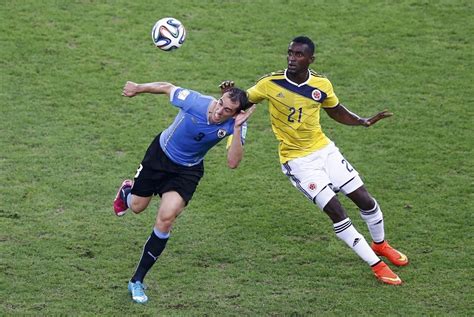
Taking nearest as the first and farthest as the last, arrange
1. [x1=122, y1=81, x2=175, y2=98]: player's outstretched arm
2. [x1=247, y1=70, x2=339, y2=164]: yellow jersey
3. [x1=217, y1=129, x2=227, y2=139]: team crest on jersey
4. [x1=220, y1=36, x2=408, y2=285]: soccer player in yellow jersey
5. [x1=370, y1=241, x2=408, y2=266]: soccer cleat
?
[x1=122, y1=81, x2=175, y2=98]: player's outstretched arm
[x1=217, y1=129, x2=227, y2=139]: team crest on jersey
[x1=220, y1=36, x2=408, y2=285]: soccer player in yellow jersey
[x1=247, y1=70, x2=339, y2=164]: yellow jersey
[x1=370, y1=241, x2=408, y2=266]: soccer cleat

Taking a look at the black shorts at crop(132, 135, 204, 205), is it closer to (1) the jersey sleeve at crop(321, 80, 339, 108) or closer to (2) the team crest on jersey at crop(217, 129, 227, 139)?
(2) the team crest on jersey at crop(217, 129, 227, 139)

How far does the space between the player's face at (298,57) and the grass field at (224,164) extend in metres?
2.50

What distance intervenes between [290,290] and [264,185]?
2938 millimetres

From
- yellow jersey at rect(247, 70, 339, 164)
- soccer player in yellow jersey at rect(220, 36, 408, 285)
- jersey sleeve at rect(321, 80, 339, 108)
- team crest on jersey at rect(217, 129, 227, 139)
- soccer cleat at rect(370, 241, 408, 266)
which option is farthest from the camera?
soccer cleat at rect(370, 241, 408, 266)

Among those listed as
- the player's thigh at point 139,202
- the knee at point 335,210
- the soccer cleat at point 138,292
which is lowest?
the soccer cleat at point 138,292

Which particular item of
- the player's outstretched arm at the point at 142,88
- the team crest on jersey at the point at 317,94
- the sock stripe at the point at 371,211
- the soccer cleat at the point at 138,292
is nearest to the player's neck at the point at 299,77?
the team crest on jersey at the point at 317,94

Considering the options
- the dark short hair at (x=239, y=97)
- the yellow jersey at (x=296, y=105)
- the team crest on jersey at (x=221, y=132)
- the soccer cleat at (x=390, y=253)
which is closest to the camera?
the dark short hair at (x=239, y=97)

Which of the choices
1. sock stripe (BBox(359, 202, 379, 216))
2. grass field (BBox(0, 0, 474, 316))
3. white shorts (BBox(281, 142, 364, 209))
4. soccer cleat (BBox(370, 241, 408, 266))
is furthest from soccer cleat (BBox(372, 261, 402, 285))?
white shorts (BBox(281, 142, 364, 209))

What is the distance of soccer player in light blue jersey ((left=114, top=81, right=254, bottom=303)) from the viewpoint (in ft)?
36.9

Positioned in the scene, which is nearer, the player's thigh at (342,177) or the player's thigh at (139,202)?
the player's thigh at (342,177)

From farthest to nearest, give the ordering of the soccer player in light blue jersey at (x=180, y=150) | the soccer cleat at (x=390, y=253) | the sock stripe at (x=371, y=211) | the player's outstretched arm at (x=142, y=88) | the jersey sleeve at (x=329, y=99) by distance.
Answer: the soccer cleat at (x=390, y=253) < the sock stripe at (x=371, y=211) < the jersey sleeve at (x=329, y=99) < the player's outstretched arm at (x=142, y=88) < the soccer player in light blue jersey at (x=180, y=150)

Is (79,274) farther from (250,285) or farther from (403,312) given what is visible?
(403,312)

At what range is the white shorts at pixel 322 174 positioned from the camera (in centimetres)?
1190

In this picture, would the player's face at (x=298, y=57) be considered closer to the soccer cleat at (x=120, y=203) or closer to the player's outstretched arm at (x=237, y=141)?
the player's outstretched arm at (x=237, y=141)
